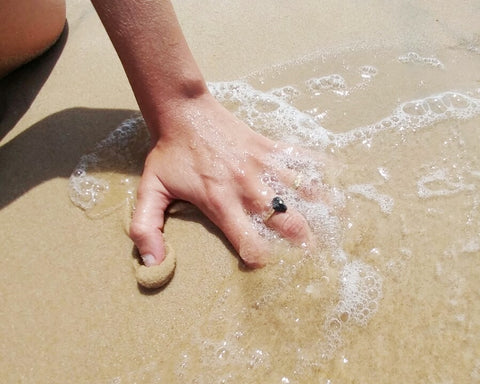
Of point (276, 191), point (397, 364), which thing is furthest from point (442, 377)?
point (276, 191)

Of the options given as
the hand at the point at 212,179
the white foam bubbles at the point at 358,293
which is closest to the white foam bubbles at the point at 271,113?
the hand at the point at 212,179

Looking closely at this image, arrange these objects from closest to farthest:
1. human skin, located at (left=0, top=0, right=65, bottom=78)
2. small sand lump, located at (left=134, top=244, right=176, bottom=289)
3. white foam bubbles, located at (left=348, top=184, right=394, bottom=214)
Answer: small sand lump, located at (left=134, top=244, right=176, bottom=289)
white foam bubbles, located at (left=348, top=184, right=394, bottom=214)
human skin, located at (left=0, top=0, right=65, bottom=78)

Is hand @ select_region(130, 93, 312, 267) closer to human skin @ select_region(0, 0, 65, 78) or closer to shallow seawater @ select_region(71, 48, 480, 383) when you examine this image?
shallow seawater @ select_region(71, 48, 480, 383)

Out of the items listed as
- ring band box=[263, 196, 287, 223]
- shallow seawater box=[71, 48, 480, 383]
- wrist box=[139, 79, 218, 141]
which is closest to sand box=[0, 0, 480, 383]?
shallow seawater box=[71, 48, 480, 383]

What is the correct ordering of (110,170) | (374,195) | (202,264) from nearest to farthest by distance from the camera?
(202,264) < (374,195) < (110,170)

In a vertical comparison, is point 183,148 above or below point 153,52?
below

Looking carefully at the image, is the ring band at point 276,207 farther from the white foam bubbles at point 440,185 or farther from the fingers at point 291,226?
the white foam bubbles at point 440,185

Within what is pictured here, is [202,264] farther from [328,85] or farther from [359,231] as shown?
[328,85]

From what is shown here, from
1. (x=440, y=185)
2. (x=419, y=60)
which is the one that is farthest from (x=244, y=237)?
(x=419, y=60)

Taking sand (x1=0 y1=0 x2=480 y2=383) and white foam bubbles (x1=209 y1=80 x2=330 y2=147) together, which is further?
white foam bubbles (x1=209 y1=80 x2=330 y2=147)
